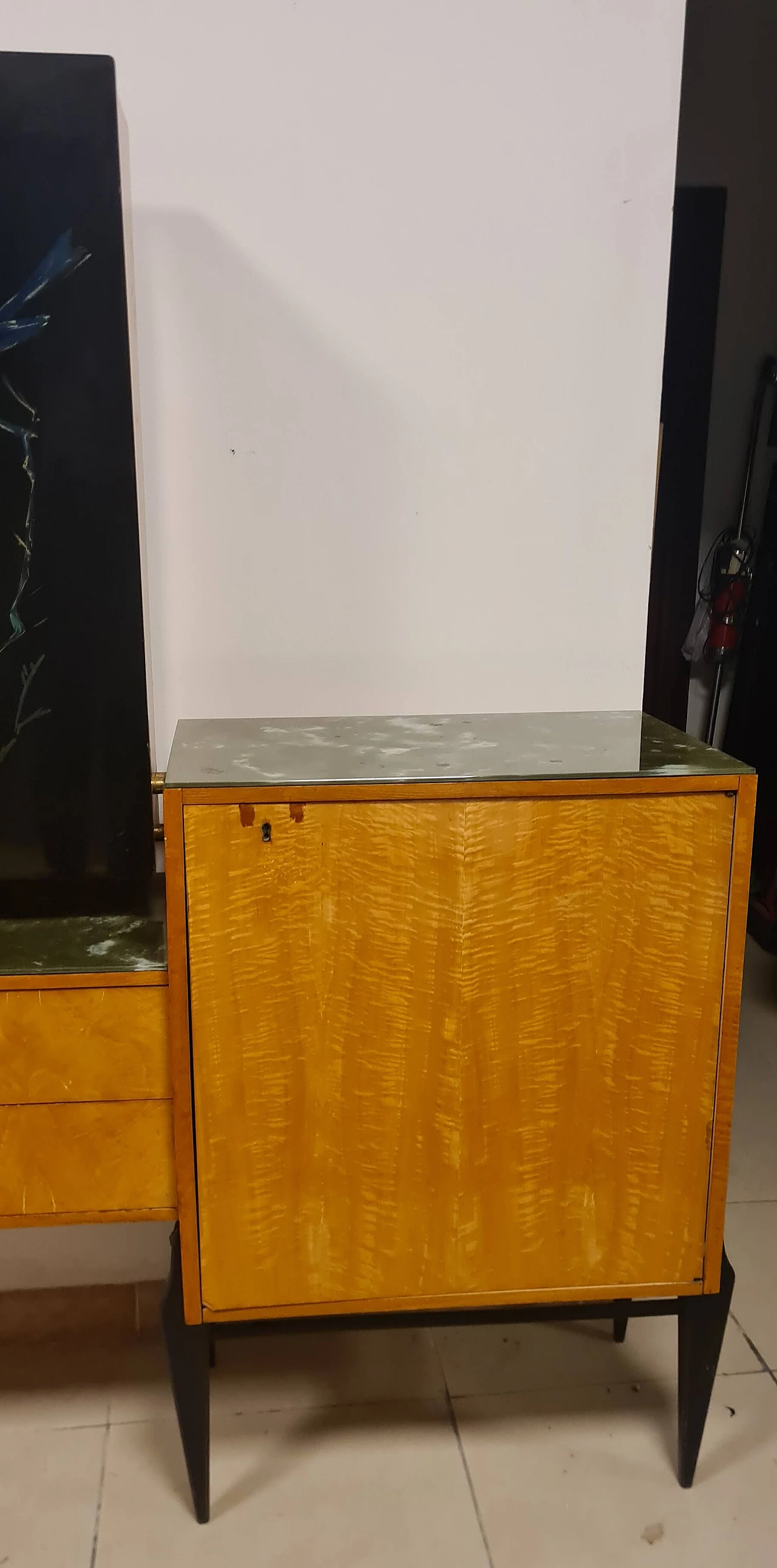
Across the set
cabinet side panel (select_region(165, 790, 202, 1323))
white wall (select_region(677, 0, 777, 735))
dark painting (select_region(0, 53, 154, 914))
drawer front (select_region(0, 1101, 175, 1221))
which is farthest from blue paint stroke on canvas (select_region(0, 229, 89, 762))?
white wall (select_region(677, 0, 777, 735))

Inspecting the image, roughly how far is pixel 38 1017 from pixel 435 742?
58 cm

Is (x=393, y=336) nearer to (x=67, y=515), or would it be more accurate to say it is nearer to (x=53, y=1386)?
(x=67, y=515)

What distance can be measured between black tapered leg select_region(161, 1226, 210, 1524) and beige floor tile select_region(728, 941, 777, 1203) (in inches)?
47.2

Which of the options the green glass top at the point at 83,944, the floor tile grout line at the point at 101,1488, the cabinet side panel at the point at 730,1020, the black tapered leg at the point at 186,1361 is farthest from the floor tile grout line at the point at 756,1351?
the green glass top at the point at 83,944

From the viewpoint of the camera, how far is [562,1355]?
1.69m

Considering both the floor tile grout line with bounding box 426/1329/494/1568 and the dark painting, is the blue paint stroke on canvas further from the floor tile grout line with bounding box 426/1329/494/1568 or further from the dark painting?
the floor tile grout line with bounding box 426/1329/494/1568

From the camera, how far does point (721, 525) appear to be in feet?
11.6

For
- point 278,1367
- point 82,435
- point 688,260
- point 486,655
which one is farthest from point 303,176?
point 688,260

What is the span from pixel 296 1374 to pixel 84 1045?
2.39ft

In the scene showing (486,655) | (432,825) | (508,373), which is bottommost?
(432,825)

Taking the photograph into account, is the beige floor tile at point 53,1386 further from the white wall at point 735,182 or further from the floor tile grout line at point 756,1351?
the white wall at point 735,182

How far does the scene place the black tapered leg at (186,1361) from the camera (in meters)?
1.33

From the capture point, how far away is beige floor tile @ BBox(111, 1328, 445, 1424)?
1.59 m

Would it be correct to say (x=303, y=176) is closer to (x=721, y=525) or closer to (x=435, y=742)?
(x=435, y=742)
